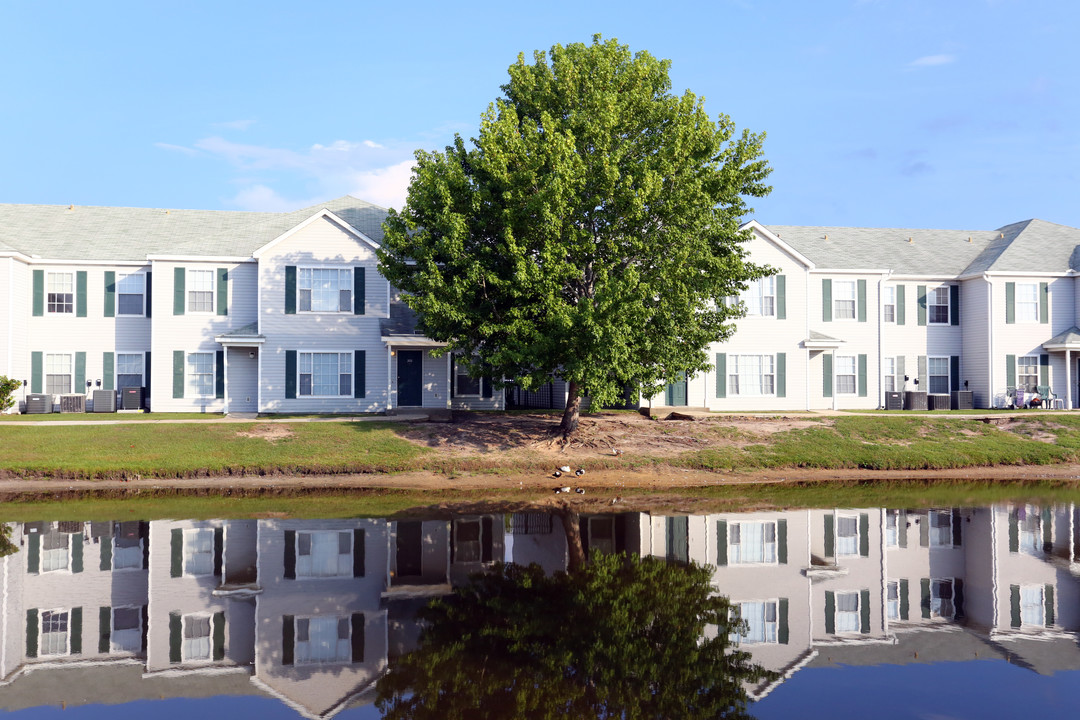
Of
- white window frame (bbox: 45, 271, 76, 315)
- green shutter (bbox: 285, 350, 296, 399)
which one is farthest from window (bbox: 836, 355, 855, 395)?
white window frame (bbox: 45, 271, 76, 315)

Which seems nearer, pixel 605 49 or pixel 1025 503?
pixel 1025 503

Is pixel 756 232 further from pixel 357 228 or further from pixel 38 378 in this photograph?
pixel 38 378

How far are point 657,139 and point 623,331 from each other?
6324 mm

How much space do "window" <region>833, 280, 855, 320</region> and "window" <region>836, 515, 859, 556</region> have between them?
756 inches

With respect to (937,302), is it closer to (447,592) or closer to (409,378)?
(409,378)

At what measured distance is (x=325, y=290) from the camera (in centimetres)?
2947

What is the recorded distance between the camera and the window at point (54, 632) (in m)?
8.77

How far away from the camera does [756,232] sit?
3112cm

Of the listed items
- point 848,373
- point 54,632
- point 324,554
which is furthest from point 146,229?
point 848,373

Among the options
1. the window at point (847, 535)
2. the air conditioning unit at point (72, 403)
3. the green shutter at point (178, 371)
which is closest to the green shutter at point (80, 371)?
the air conditioning unit at point (72, 403)

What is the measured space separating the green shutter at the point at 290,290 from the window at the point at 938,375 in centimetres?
2856

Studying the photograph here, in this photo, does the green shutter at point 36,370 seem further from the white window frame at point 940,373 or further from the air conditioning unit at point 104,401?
the white window frame at point 940,373

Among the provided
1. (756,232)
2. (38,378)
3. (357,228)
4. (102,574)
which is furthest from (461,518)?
(38,378)

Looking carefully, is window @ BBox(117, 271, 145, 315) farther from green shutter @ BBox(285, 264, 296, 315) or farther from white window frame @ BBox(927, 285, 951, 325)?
white window frame @ BBox(927, 285, 951, 325)
